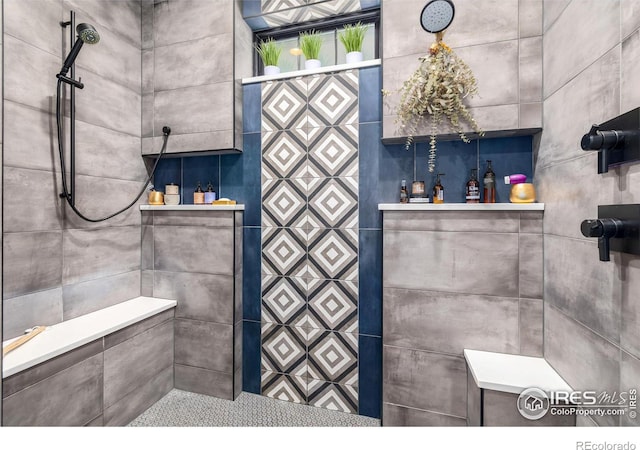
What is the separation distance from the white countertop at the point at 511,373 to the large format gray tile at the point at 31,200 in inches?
89.1

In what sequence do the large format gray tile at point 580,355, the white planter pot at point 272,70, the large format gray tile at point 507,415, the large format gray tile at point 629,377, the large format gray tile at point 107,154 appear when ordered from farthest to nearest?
1. the white planter pot at point 272,70
2. the large format gray tile at point 107,154
3. the large format gray tile at point 507,415
4. the large format gray tile at point 580,355
5. the large format gray tile at point 629,377

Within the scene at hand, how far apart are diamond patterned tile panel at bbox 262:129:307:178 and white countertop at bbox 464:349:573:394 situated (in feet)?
4.53

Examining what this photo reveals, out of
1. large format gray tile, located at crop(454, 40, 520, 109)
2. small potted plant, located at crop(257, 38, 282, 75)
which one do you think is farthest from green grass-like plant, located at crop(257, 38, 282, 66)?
large format gray tile, located at crop(454, 40, 520, 109)

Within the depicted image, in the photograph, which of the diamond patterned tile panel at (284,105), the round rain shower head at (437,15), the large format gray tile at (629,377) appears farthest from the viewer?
the diamond patterned tile panel at (284,105)

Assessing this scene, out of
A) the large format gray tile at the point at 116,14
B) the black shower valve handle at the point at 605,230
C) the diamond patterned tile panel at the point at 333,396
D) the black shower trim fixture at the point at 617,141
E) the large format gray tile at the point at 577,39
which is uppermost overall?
the large format gray tile at the point at 116,14

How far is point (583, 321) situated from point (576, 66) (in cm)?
100

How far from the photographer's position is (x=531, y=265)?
4.83 feet

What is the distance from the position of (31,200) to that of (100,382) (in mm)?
1002

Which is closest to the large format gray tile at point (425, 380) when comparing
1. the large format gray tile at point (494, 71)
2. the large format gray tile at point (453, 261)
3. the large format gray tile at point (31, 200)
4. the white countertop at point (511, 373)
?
the white countertop at point (511, 373)

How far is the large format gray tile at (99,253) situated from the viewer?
173 cm

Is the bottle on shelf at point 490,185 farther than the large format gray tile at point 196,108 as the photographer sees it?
No

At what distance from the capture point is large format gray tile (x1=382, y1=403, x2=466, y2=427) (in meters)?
1.56

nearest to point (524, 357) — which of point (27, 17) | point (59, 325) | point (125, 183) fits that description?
point (59, 325)

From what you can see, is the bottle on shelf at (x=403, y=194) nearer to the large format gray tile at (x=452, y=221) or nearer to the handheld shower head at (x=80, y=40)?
the large format gray tile at (x=452, y=221)
